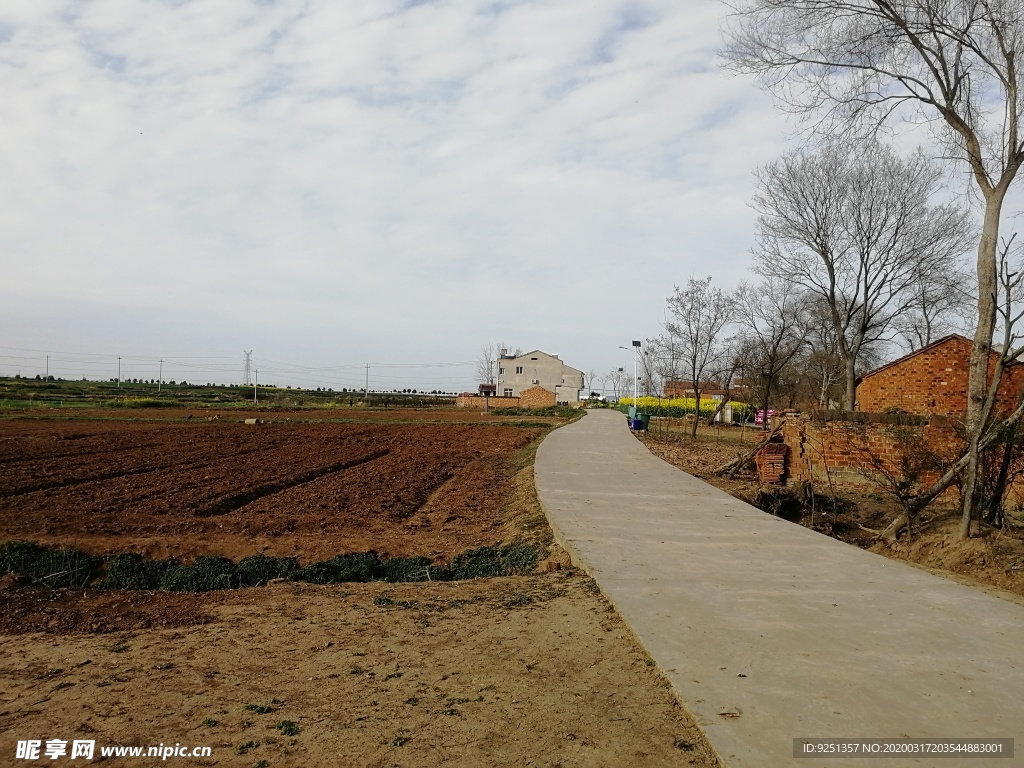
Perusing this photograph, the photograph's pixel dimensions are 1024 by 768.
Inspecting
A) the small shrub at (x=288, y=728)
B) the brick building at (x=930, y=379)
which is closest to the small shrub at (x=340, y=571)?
the small shrub at (x=288, y=728)

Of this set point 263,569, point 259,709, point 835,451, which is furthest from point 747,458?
point 259,709

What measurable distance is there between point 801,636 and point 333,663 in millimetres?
2659

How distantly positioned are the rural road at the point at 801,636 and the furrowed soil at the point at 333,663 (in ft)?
0.67

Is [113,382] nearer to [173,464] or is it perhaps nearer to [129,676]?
[173,464]

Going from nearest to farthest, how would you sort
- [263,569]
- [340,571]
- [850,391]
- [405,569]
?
[340,571] → [405,569] → [263,569] → [850,391]

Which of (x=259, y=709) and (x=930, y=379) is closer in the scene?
(x=259, y=709)

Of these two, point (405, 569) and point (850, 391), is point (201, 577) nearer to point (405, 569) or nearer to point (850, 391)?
point (405, 569)

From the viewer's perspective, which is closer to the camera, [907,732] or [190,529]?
[907,732]

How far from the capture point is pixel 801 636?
4082 mm

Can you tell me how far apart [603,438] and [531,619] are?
1743cm

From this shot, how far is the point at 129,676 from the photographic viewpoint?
379cm

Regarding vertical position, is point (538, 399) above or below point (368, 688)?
above

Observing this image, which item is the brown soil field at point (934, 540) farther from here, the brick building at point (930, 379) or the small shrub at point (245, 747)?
the brick building at point (930, 379)

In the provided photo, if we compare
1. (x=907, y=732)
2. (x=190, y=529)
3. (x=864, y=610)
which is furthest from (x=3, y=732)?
(x=190, y=529)
